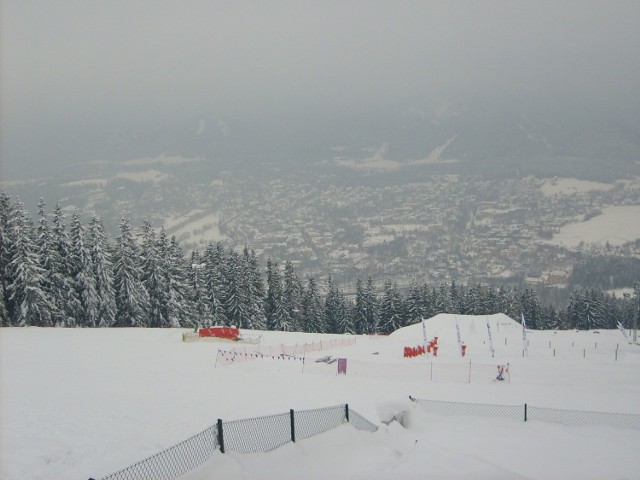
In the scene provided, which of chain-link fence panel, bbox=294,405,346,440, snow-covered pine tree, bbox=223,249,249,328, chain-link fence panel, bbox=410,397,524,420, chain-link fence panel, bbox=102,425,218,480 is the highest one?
snow-covered pine tree, bbox=223,249,249,328

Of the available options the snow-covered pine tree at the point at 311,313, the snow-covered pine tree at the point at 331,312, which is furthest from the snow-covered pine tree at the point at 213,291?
the snow-covered pine tree at the point at 331,312

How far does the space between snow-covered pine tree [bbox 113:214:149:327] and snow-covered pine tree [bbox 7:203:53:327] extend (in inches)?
288

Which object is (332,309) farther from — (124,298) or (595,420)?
(595,420)

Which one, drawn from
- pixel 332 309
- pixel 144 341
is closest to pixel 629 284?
pixel 332 309

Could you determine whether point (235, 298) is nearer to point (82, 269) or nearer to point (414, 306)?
point (82, 269)

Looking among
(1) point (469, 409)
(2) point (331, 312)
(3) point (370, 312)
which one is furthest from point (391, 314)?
(1) point (469, 409)

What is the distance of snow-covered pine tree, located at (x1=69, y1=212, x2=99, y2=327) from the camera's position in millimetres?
44562

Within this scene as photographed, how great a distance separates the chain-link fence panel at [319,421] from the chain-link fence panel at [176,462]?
234 centimetres

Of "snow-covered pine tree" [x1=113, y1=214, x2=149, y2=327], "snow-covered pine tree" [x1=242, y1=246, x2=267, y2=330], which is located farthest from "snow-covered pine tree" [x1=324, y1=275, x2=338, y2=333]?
"snow-covered pine tree" [x1=113, y1=214, x2=149, y2=327]

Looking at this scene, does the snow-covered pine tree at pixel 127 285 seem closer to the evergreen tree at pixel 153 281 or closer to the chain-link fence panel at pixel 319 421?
the evergreen tree at pixel 153 281

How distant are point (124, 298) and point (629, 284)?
166799 mm

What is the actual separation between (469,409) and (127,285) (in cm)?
3852

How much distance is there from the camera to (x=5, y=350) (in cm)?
2895

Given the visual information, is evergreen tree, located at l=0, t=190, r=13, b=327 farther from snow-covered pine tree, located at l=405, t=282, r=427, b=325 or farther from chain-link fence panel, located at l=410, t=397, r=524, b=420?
snow-covered pine tree, located at l=405, t=282, r=427, b=325
